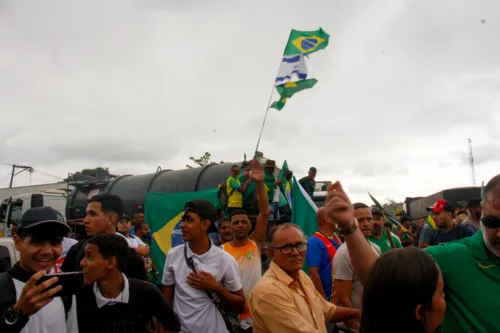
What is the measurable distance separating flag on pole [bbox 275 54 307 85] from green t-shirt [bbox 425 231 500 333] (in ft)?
19.1

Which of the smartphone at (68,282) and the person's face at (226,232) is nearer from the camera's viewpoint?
the smartphone at (68,282)

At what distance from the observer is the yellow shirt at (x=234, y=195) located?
887 cm

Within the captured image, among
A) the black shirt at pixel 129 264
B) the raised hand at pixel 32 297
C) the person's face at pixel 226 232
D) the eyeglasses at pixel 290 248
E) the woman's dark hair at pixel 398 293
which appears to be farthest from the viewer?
the person's face at pixel 226 232

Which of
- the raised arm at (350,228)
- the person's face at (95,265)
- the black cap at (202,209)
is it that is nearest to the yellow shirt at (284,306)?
the raised arm at (350,228)

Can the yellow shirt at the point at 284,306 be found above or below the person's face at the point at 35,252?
below

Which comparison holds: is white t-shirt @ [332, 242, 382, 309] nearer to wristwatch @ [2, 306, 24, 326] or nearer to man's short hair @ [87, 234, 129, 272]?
man's short hair @ [87, 234, 129, 272]

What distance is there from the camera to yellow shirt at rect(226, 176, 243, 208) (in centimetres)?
887

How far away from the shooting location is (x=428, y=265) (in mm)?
1806

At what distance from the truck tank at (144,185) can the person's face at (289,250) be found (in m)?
7.71

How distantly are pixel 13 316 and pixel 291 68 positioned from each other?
6.60 metres

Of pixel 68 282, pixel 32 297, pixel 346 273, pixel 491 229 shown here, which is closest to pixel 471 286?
pixel 491 229

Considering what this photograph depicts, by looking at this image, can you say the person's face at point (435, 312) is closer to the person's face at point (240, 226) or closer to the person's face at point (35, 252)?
the person's face at point (35, 252)

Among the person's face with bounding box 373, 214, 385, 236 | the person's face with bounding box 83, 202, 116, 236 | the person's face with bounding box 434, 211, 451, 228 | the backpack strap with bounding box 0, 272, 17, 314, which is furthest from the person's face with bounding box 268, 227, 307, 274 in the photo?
the person's face with bounding box 434, 211, 451, 228

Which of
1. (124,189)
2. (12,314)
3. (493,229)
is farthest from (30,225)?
(124,189)
